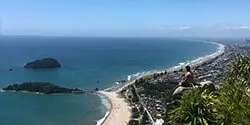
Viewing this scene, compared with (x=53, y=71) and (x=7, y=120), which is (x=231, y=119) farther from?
(x=53, y=71)

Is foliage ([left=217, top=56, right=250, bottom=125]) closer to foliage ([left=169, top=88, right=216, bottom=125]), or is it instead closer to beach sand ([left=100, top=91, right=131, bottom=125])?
foliage ([left=169, top=88, right=216, bottom=125])

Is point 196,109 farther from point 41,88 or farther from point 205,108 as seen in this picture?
point 41,88

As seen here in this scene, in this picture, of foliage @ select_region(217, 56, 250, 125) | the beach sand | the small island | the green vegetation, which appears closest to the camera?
foliage @ select_region(217, 56, 250, 125)

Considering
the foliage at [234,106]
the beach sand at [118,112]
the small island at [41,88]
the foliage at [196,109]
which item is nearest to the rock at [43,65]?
the small island at [41,88]

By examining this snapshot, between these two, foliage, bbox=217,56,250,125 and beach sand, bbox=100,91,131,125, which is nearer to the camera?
foliage, bbox=217,56,250,125

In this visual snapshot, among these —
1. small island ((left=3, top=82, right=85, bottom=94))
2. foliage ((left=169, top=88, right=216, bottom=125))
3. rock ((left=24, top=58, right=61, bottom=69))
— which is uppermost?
foliage ((left=169, top=88, right=216, bottom=125))

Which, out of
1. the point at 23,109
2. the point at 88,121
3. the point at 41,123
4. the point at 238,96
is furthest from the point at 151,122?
the point at 238,96

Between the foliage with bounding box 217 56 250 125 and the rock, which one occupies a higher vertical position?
the foliage with bounding box 217 56 250 125

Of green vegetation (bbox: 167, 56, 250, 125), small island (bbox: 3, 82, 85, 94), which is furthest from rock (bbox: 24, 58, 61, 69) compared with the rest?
green vegetation (bbox: 167, 56, 250, 125)
